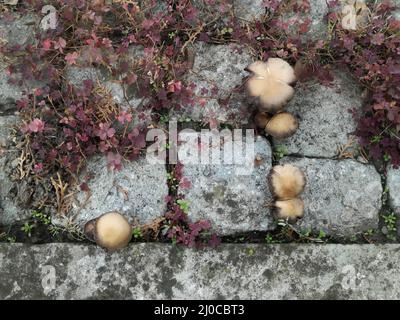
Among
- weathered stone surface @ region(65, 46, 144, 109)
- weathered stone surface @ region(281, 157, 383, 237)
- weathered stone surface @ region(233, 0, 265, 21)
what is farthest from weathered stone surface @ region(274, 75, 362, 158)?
weathered stone surface @ region(65, 46, 144, 109)

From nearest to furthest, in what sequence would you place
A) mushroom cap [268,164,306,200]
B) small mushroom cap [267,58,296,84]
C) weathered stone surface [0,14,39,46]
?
mushroom cap [268,164,306,200] < small mushroom cap [267,58,296,84] < weathered stone surface [0,14,39,46]

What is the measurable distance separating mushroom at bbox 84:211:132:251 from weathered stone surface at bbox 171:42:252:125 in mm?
914

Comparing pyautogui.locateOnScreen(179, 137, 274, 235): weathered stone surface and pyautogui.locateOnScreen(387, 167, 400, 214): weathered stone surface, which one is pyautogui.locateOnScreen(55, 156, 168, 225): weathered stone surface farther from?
pyautogui.locateOnScreen(387, 167, 400, 214): weathered stone surface

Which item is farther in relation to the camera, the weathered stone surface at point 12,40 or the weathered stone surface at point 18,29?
the weathered stone surface at point 18,29

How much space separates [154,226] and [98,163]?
0.62 m

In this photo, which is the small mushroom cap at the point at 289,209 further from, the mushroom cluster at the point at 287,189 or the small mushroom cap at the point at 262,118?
the small mushroom cap at the point at 262,118

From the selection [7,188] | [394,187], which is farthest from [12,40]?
[394,187]

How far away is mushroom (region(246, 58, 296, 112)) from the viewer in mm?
3736

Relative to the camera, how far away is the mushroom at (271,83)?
12.3ft

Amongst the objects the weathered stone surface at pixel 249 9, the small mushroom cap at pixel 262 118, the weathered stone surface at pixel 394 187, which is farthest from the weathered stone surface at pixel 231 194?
the weathered stone surface at pixel 249 9

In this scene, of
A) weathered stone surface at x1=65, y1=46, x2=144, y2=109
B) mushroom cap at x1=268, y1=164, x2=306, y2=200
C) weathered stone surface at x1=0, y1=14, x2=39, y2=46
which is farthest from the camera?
weathered stone surface at x1=0, y1=14, x2=39, y2=46

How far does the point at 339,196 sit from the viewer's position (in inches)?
153

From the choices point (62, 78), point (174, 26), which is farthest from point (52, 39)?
point (174, 26)

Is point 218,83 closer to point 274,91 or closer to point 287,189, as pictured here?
point 274,91
